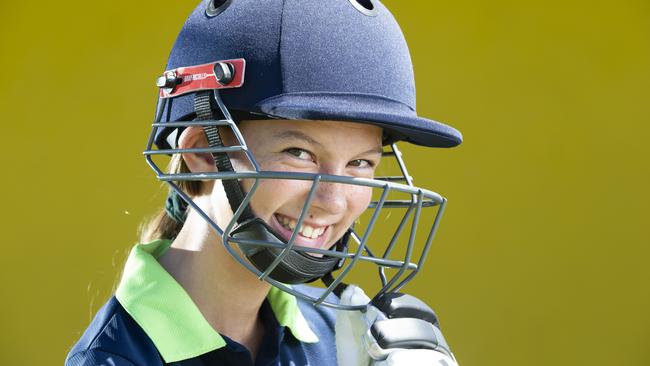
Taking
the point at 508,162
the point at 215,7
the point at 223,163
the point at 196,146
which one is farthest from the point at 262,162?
the point at 508,162

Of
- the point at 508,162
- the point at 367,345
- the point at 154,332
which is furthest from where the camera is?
the point at 508,162

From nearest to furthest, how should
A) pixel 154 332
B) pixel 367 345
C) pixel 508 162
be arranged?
1. pixel 367 345
2. pixel 154 332
3. pixel 508 162

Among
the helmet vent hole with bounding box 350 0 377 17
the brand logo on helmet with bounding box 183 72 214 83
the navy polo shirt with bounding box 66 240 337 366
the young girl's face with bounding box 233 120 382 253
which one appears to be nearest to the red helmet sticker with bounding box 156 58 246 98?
the brand logo on helmet with bounding box 183 72 214 83

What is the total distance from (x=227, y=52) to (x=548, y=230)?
87.8 inches

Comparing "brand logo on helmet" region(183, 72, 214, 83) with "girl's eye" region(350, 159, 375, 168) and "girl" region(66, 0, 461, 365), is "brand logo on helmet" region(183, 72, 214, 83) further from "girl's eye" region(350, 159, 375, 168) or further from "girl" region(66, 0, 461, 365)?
"girl's eye" region(350, 159, 375, 168)

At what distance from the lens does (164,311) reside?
2193 mm

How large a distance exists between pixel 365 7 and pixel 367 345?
70 cm

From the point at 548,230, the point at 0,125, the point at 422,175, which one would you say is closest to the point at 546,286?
the point at 548,230

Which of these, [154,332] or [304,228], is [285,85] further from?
[154,332]

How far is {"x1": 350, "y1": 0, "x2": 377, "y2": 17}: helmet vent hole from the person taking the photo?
2.18 meters

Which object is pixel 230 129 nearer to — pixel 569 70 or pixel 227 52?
pixel 227 52

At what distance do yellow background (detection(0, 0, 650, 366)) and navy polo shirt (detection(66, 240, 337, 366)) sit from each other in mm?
1650

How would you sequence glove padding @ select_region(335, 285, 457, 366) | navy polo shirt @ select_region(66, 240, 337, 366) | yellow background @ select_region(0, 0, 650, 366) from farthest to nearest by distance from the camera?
yellow background @ select_region(0, 0, 650, 366), navy polo shirt @ select_region(66, 240, 337, 366), glove padding @ select_region(335, 285, 457, 366)

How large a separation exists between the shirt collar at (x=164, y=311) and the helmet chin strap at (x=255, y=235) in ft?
0.66
